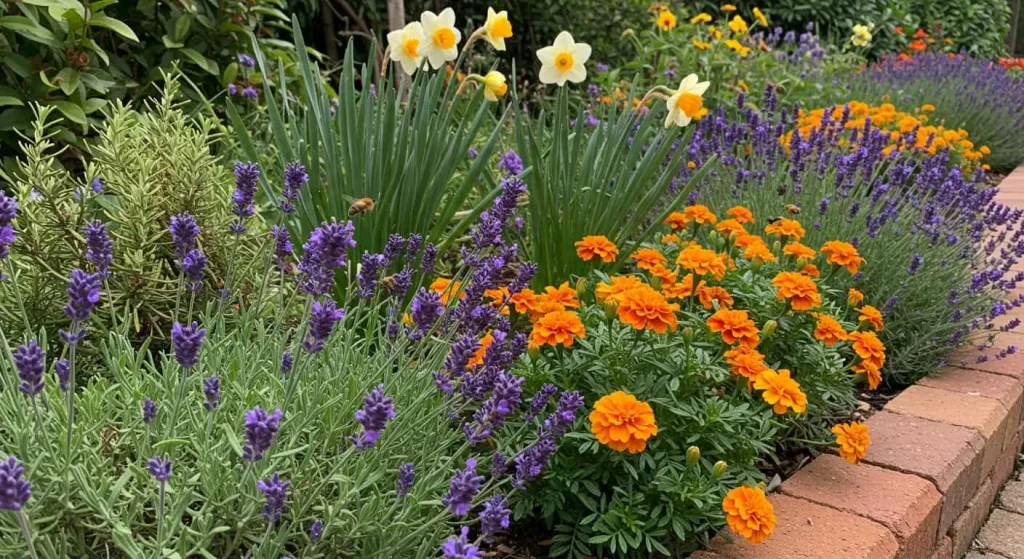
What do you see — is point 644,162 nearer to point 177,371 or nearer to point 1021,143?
point 177,371

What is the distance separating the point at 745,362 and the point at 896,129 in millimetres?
4111

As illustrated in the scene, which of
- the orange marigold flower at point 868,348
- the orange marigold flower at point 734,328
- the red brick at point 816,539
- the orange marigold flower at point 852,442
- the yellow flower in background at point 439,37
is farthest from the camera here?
the yellow flower in background at point 439,37

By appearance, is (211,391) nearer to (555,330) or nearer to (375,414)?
(375,414)

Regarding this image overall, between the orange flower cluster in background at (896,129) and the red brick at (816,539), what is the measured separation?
Result: 241 cm

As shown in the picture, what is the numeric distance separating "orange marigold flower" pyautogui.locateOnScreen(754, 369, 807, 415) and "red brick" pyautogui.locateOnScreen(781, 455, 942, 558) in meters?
0.34

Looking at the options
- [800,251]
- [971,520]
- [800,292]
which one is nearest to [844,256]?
[800,251]

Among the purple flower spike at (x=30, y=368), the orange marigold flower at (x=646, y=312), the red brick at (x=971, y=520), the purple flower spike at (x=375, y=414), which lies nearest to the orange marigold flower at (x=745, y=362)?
the orange marigold flower at (x=646, y=312)

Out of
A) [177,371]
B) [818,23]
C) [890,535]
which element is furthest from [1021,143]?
[177,371]

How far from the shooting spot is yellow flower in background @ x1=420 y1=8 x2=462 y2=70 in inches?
94.7

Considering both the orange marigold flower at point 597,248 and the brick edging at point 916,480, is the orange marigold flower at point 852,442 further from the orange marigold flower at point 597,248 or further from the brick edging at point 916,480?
the orange marigold flower at point 597,248

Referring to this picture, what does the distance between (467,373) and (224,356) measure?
0.56 m

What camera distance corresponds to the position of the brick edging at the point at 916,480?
183cm

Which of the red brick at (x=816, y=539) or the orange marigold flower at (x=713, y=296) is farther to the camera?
the orange marigold flower at (x=713, y=296)

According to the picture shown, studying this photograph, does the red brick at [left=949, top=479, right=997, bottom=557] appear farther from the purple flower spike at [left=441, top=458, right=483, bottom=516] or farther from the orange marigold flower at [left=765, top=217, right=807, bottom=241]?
the purple flower spike at [left=441, top=458, right=483, bottom=516]
